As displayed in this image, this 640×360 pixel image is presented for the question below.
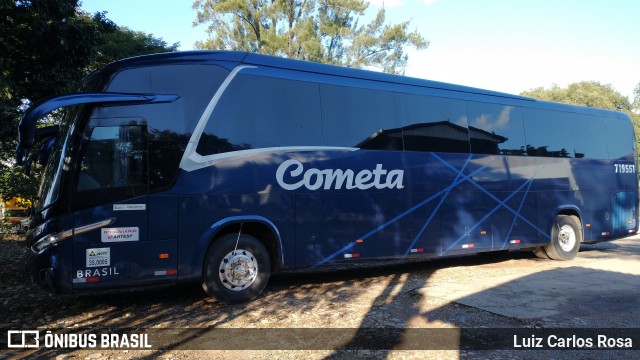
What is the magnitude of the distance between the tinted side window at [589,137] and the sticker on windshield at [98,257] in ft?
36.1

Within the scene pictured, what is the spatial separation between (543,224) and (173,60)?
29.8 ft

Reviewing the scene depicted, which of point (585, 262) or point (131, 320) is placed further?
point (585, 262)

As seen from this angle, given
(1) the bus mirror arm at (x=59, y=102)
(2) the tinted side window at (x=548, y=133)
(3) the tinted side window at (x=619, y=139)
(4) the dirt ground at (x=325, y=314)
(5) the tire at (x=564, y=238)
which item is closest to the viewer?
(4) the dirt ground at (x=325, y=314)

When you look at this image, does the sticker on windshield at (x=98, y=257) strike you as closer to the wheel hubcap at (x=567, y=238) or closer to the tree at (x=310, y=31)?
the wheel hubcap at (x=567, y=238)

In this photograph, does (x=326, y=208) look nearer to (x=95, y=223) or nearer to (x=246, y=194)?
(x=246, y=194)

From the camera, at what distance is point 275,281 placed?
373 inches

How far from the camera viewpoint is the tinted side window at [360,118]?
8430mm

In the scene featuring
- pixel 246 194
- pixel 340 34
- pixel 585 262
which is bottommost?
pixel 585 262

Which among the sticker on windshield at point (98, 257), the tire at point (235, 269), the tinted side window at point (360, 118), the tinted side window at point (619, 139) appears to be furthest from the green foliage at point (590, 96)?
the sticker on windshield at point (98, 257)

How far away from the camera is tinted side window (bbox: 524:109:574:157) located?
38.1 feet

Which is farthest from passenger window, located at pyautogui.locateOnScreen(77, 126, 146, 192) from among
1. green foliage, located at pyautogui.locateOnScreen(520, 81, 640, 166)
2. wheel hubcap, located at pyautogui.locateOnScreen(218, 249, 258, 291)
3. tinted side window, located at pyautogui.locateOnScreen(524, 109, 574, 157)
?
green foliage, located at pyautogui.locateOnScreen(520, 81, 640, 166)

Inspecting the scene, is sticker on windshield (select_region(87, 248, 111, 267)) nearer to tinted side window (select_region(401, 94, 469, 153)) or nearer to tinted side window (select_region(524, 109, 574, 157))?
tinted side window (select_region(401, 94, 469, 153))

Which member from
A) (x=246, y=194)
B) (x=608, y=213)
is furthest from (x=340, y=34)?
Result: (x=246, y=194)

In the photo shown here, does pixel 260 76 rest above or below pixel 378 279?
above
